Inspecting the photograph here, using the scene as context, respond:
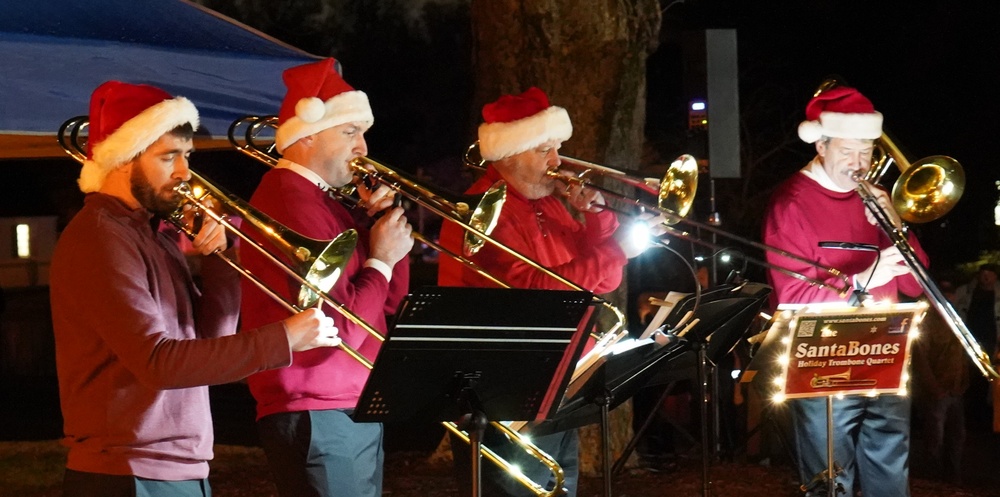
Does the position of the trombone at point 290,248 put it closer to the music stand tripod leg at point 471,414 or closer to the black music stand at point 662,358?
the music stand tripod leg at point 471,414

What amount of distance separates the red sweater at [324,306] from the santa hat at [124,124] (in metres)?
0.46

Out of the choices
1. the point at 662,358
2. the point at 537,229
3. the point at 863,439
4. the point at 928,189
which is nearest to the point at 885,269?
the point at 928,189

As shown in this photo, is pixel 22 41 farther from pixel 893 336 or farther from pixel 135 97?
pixel 893 336

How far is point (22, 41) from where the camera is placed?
197 inches

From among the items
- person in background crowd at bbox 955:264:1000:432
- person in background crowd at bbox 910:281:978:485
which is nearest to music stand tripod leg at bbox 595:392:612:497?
person in background crowd at bbox 910:281:978:485

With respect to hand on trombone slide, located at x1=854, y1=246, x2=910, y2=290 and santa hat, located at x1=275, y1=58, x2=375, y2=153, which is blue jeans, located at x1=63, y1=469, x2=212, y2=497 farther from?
hand on trombone slide, located at x1=854, y1=246, x2=910, y2=290

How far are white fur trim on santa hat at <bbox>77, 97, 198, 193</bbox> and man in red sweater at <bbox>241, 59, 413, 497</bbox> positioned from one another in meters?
0.56

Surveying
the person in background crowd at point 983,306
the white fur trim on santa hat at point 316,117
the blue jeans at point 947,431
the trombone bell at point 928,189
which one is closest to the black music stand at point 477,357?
the white fur trim on santa hat at point 316,117

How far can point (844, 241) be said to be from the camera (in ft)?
19.3

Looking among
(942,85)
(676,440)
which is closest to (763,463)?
(676,440)

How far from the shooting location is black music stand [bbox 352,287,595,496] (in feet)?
11.2

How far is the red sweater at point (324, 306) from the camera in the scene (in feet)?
13.1

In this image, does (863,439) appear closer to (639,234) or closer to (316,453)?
(639,234)

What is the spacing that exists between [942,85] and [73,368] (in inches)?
696
